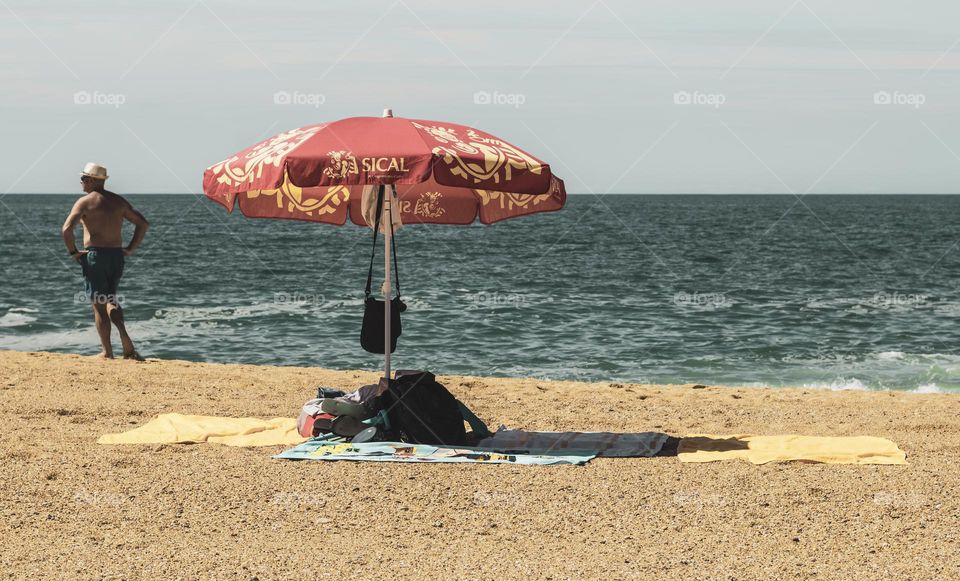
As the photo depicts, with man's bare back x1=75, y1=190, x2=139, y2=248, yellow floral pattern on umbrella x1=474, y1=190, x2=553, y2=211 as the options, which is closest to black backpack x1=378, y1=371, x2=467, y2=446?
yellow floral pattern on umbrella x1=474, y1=190, x2=553, y2=211

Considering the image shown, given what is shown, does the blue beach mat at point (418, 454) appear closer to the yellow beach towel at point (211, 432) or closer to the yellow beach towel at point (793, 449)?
the yellow beach towel at point (211, 432)

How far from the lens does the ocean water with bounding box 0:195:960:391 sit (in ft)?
49.2

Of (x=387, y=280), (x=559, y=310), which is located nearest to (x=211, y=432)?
(x=387, y=280)

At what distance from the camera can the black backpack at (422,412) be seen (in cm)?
736

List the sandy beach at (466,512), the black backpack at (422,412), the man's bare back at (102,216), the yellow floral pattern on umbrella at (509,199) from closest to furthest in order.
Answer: the sandy beach at (466,512) < the black backpack at (422,412) < the yellow floral pattern on umbrella at (509,199) < the man's bare back at (102,216)

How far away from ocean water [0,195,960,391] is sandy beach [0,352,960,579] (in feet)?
21.5

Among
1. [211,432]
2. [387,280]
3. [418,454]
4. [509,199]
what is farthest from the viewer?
[509,199]

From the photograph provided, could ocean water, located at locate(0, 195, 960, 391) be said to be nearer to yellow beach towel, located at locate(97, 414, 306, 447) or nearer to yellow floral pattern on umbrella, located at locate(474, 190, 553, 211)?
yellow floral pattern on umbrella, located at locate(474, 190, 553, 211)

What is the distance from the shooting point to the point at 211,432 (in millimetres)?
7660

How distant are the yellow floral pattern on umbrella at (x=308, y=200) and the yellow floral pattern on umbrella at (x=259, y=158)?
1.08 m

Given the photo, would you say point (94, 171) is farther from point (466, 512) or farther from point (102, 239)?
point (466, 512)

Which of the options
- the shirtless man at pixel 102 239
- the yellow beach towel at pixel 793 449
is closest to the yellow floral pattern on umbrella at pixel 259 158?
the yellow beach towel at pixel 793 449

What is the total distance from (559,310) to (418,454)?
1471cm

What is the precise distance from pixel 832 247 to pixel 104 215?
1539 inches
